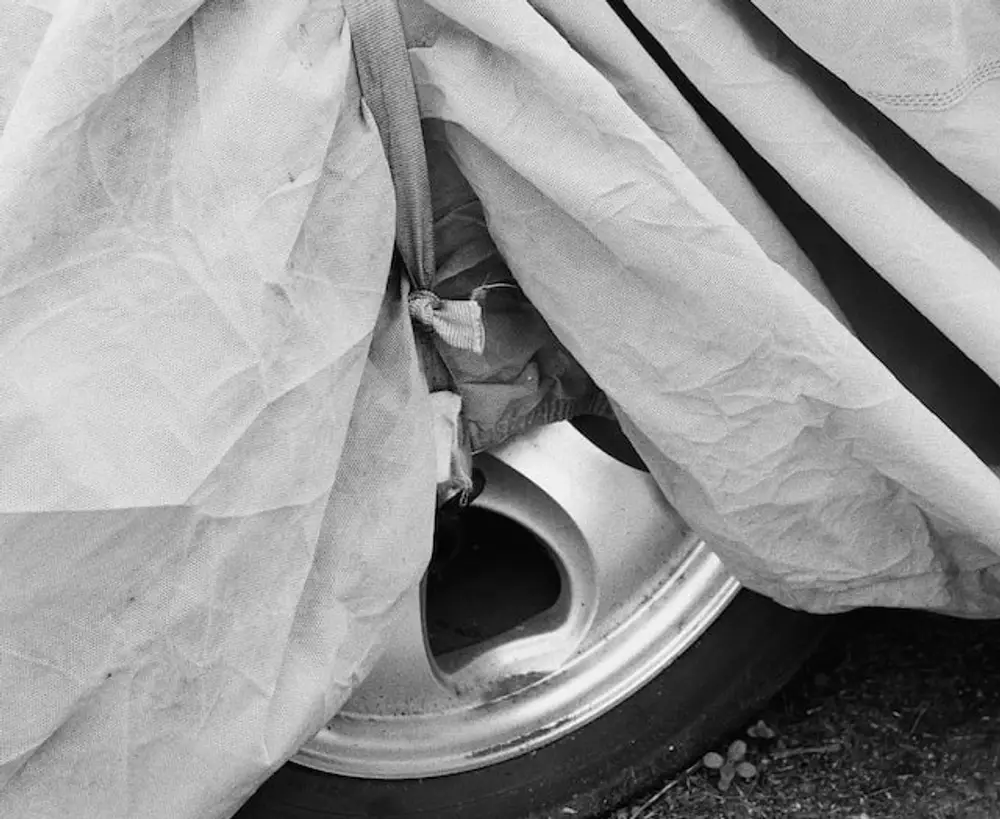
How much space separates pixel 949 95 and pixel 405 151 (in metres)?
0.29

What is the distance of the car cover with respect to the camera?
541 millimetres

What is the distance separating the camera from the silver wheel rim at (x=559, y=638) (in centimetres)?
87

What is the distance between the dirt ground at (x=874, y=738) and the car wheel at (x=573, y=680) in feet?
0.14

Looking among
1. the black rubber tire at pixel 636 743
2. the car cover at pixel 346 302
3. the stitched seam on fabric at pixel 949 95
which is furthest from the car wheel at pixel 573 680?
the stitched seam on fabric at pixel 949 95

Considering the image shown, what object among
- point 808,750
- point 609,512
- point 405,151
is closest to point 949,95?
point 405,151

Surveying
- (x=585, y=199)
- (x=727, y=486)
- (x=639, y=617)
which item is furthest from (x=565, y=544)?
(x=585, y=199)

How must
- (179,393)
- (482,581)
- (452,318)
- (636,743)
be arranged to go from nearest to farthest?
1. (179,393)
2. (452,318)
3. (636,743)
4. (482,581)

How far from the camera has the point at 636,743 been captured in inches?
34.3

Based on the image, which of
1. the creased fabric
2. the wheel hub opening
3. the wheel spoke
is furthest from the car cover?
the wheel hub opening

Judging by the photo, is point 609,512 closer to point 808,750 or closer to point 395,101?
point 808,750

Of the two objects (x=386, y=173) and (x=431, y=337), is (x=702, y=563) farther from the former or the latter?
(x=386, y=173)

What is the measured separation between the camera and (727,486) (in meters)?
0.68

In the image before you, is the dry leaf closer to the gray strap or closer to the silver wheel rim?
the silver wheel rim

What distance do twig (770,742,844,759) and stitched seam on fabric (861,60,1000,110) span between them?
0.51 m
